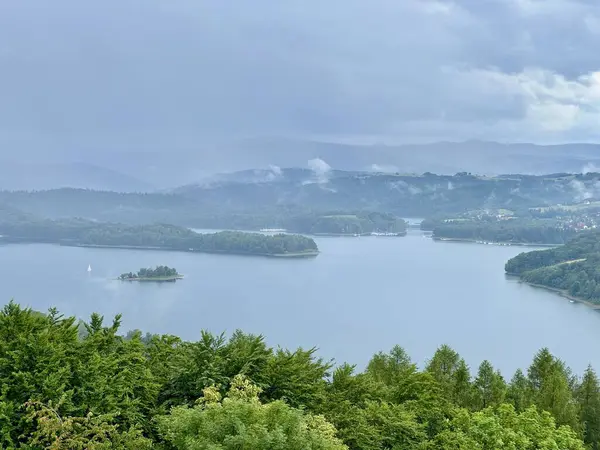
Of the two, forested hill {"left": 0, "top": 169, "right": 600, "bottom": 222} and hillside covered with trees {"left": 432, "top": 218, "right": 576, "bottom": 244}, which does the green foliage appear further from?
forested hill {"left": 0, "top": 169, "right": 600, "bottom": 222}

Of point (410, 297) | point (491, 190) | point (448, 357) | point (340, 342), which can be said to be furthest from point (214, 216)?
point (448, 357)

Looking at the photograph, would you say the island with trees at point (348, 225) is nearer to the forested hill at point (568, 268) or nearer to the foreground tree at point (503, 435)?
the forested hill at point (568, 268)

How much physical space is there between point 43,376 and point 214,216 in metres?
144

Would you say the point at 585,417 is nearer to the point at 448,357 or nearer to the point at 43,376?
the point at 448,357

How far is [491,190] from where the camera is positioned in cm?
19162

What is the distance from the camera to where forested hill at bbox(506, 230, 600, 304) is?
60.2 meters

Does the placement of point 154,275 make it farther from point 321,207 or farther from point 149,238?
point 321,207

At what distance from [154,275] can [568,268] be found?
43163mm

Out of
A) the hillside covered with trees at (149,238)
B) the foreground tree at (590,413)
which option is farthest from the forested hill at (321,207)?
the foreground tree at (590,413)

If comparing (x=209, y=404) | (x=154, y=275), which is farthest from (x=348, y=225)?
(x=209, y=404)

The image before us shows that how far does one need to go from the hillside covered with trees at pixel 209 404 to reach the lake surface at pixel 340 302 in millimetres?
22965

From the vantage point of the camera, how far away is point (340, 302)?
178 feet

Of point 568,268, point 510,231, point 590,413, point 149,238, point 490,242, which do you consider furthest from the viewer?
point 510,231

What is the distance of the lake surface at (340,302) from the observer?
4072 centimetres
